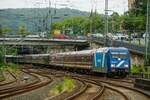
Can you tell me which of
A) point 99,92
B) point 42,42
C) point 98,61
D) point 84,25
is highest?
point 84,25

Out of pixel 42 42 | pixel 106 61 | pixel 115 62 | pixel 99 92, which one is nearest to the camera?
pixel 99 92

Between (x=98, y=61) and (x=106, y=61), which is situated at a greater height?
(x=106, y=61)

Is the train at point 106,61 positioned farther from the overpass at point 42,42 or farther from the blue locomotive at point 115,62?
the overpass at point 42,42

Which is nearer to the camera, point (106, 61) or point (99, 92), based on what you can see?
point (99, 92)

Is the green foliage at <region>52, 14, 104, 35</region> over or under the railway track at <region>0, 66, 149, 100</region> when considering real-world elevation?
over

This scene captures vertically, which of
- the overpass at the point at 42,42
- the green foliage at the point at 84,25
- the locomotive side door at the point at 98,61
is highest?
the green foliage at the point at 84,25

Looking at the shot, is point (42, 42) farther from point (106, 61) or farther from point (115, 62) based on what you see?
point (115, 62)

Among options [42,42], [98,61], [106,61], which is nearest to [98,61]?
[98,61]

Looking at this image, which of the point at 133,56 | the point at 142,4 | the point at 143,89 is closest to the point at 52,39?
the point at 142,4

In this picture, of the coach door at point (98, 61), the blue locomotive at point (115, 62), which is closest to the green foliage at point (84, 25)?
the coach door at point (98, 61)

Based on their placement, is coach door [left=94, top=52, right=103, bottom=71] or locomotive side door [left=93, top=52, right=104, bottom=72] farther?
coach door [left=94, top=52, right=103, bottom=71]

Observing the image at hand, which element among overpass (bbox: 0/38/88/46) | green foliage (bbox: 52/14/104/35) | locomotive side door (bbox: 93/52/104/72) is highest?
green foliage (bbox: 52/14/104/35)

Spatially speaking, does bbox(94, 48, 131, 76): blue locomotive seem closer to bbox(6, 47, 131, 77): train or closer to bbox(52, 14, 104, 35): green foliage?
bbox(6, 47, 131, 77): train

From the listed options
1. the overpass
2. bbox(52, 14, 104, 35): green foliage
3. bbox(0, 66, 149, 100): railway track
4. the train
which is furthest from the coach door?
bbox(52, 14, 104, 35): green foliage
